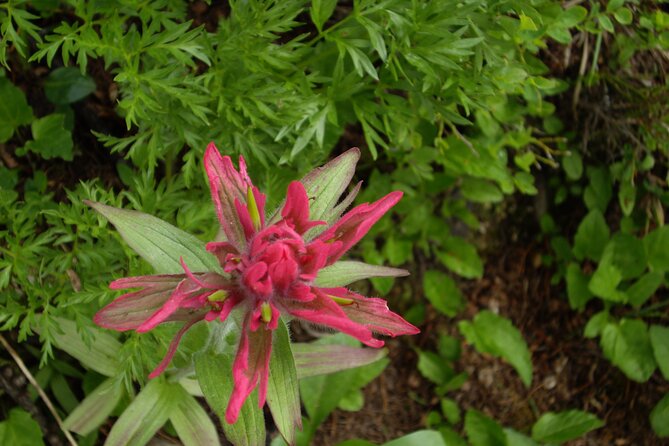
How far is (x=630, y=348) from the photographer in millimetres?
2877

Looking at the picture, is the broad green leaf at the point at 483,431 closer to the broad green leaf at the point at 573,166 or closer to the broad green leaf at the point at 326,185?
the broad green leaf at the point at 573,166

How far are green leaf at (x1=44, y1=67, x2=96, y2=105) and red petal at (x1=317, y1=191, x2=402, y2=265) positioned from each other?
4.34 ft

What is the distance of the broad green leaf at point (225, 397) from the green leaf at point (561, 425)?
1502 mm

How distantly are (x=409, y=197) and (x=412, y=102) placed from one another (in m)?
0.56

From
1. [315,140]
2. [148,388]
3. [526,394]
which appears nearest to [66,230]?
[148,388]

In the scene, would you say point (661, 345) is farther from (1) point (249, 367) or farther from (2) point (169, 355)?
(2) point (169, 355)

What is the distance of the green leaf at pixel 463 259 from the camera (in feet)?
9.48

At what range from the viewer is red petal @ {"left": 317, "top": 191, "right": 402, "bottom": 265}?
1358 millimetres

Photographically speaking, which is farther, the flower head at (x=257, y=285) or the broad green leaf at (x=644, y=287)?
the broad green leaf at (x=644, y=287)

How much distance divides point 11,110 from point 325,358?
Result: 1.27 meters

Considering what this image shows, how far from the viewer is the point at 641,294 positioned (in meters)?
2.89

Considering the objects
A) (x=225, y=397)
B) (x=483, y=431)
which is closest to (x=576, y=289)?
(x=483, y=431)

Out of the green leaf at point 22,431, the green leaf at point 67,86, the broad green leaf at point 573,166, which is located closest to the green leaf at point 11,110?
the green leaf at point 67,86

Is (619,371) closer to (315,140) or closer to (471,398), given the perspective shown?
(471,398)
